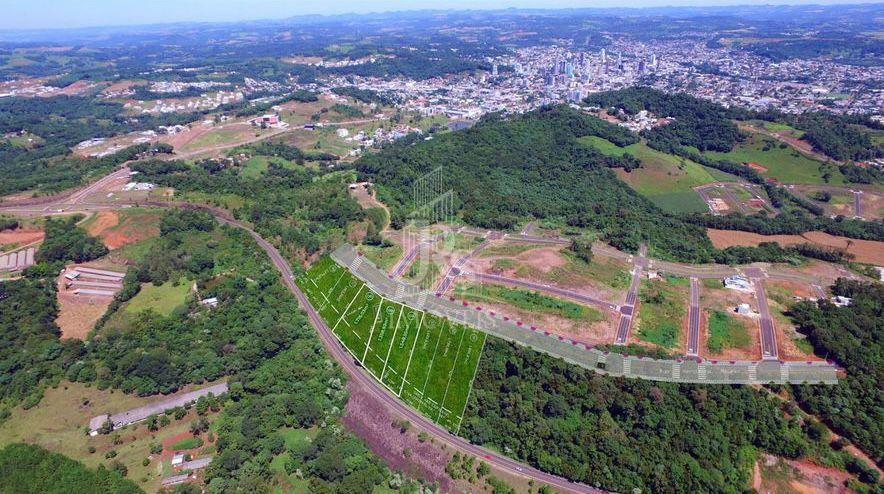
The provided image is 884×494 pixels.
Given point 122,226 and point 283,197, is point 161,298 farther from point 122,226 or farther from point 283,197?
point 283,197

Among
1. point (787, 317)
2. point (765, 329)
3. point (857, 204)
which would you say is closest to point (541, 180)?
point (787, 317)

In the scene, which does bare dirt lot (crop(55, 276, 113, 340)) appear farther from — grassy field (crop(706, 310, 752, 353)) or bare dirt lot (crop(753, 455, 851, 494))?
bare dirt lot (crop(753, 455, 851, 494))

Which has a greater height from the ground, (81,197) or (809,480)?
(81,197)

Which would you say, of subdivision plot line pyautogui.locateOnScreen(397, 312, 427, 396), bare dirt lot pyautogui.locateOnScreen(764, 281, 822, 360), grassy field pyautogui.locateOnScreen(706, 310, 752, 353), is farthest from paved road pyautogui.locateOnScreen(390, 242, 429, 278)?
bare dirt lot pyautogui.locateOnScreen(764, 281, 822, 360)

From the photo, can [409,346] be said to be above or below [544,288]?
above

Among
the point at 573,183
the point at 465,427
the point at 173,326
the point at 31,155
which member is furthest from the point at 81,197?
the point at 573,183

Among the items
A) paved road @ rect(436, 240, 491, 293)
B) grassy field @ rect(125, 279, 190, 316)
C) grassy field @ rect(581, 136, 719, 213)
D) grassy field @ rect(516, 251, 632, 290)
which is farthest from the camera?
grassy field @ rect(581, 136, 719, 213)

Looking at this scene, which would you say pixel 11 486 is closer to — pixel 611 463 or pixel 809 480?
pixel 611 463
